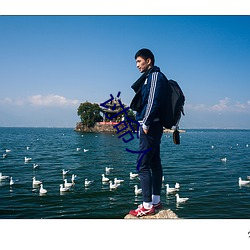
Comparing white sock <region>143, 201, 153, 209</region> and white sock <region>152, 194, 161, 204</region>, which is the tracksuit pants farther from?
white sock <region>152, 194, 161, 204</region>

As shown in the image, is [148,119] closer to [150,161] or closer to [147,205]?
[150,161]

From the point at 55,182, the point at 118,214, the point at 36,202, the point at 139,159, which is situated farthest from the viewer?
the point at 55,182

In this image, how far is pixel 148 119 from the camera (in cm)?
287

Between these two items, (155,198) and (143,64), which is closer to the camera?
(143,64)

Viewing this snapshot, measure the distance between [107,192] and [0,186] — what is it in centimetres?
483

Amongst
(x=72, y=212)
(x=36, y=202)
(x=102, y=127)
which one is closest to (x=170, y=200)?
(x=72, y=212)

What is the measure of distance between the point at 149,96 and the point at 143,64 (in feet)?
1.65

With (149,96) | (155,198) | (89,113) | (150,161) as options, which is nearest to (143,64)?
(149,96)

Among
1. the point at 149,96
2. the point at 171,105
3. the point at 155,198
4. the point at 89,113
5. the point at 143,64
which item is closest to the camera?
the point at 149,96

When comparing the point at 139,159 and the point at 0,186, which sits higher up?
the point at 139,159

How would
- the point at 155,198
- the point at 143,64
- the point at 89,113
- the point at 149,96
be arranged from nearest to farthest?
1. the point at 149,96
2. the point at 143,64
3. the point at 155,198
4. the point at 89,113

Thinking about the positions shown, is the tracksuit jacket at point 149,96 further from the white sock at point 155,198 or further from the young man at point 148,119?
the white sock at point 155,198

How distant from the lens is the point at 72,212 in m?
8.09
